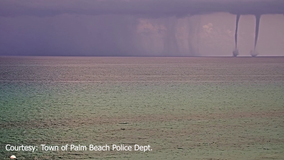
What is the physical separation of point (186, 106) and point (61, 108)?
10.0 meters

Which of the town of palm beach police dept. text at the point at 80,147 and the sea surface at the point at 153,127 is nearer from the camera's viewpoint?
the sea surface at the point at 153,127

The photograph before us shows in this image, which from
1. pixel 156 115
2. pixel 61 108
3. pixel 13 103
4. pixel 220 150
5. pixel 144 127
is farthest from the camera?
pixel 13 103

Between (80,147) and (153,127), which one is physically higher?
(153,127)

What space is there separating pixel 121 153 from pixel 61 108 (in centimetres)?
1514

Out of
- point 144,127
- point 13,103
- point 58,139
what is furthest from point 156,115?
point 13,103

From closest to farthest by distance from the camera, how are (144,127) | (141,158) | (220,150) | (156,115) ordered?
(141,158), (220,150), (144,127), (156,115)

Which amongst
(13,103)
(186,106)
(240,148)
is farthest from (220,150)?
(13,103)

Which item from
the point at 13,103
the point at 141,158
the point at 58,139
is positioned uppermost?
the point at 13,103

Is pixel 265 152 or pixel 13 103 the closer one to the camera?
pixel 265 152

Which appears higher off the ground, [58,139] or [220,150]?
[58,139]

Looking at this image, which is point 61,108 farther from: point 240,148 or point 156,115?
point 240,148

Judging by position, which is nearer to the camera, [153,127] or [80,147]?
[80,147]

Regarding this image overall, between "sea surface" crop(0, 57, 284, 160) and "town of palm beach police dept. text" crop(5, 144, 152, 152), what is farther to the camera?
"town of palm beach police dept. text" crop(5, 144, 152, 152)

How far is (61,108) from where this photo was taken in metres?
29.2
